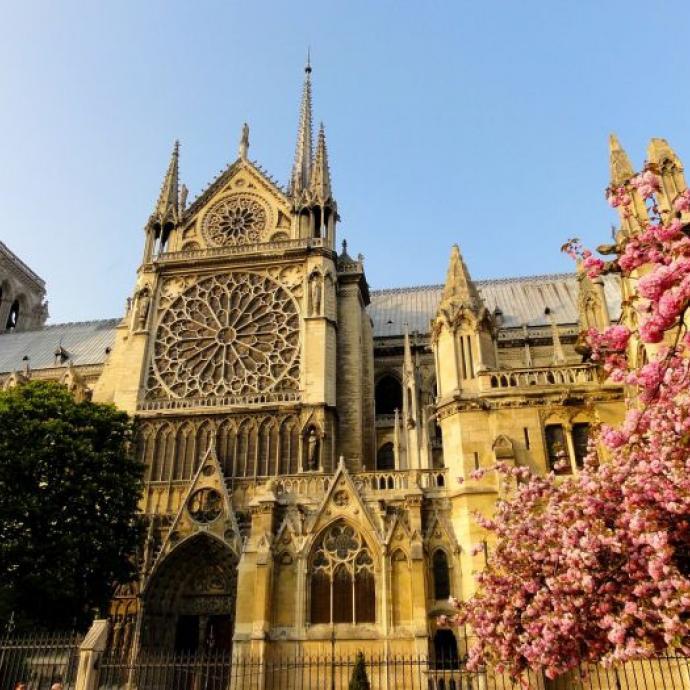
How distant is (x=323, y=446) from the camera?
89.2ft

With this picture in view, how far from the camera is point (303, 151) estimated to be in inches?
1491

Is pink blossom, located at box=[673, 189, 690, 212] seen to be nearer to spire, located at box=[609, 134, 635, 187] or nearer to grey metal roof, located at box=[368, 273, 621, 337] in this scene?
spire, located at box=[609, 134, 635, 187]

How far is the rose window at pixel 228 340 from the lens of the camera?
3022 centimetres

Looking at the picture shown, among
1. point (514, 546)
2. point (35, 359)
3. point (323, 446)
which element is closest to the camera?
point (514, 546)

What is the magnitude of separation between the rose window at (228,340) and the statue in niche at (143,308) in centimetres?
82

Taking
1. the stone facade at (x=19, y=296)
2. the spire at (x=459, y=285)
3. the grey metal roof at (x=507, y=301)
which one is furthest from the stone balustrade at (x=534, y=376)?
the stone facade at (x=19, y=296)

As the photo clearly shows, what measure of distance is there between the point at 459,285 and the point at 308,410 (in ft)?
34.0

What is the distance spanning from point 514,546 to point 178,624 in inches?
641

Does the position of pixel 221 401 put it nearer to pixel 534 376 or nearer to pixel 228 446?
pixel 228 446

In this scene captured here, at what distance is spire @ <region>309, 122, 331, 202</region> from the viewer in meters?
34.5

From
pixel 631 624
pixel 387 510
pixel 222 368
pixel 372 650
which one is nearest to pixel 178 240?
pixel 222 368

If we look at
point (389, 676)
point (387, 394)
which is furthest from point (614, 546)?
point (387, 394)

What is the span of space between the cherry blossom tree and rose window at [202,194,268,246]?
25.5 m

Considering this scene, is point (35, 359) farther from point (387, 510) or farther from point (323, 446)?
point (387, 510)
